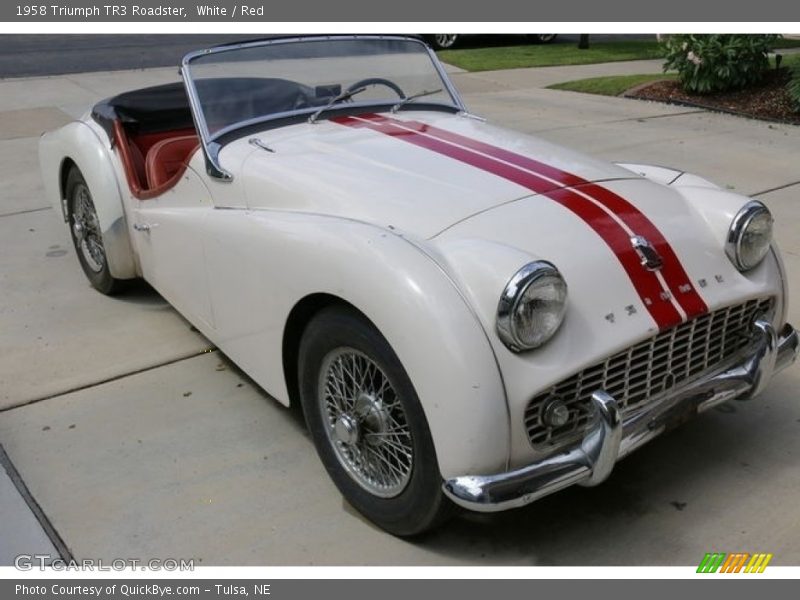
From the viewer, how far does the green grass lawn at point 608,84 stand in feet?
36.1

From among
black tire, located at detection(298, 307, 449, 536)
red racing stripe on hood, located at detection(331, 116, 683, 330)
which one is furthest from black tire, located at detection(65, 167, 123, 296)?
black tire, located at detection(298, 307, 449, 536)

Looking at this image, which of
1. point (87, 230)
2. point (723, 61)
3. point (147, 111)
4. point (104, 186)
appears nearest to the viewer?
point (104, 186)

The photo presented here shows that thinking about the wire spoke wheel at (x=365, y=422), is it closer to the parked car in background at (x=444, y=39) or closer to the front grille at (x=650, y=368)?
the front grille at (x=650, y=368)

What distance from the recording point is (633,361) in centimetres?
251

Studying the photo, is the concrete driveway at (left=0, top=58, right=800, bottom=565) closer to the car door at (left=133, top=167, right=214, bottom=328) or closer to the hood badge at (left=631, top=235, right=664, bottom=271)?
the car door at (left=133, top=167, right=214, bottom=328)

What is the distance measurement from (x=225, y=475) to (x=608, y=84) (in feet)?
31.9

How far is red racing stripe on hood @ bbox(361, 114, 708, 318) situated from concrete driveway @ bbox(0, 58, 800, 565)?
0.72 metres

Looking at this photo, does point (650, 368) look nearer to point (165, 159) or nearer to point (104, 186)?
point (165, 159)

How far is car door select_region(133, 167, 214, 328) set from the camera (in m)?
3.44

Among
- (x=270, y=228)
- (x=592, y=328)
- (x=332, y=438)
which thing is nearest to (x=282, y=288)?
(x=270, y=228)

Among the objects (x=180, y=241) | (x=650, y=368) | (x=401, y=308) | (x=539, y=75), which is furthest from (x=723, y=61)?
(x=401, y=308)

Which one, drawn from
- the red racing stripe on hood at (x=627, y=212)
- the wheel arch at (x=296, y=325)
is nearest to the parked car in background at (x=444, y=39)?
the red racing stripe on hood at (x=627, y=212)

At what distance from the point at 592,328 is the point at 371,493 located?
90cm

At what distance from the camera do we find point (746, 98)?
32.5 ft
